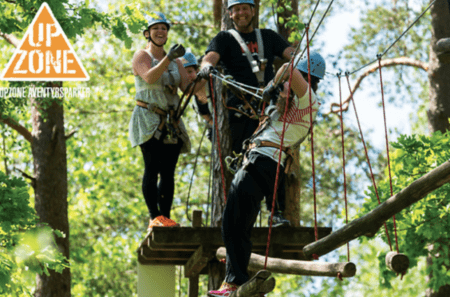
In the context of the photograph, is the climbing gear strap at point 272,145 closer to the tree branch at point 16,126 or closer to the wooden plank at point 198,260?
the wooden plank at point 198,260

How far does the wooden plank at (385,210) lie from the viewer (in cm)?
338

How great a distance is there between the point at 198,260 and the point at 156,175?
0.78 m

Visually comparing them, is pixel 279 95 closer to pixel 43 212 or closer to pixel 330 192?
pixel 43 212

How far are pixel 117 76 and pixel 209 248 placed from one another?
9.69 metres

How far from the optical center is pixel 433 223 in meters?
7.54

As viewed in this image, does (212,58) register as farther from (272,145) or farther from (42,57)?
(42,57)

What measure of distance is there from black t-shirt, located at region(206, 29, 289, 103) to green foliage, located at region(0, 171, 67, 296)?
92.5 inches

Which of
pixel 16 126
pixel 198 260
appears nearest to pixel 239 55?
pixel 198 260

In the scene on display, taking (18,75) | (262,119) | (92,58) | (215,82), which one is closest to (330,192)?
(92,58)

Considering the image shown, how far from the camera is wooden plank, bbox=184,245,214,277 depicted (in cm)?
553

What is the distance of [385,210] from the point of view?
11.9 feet

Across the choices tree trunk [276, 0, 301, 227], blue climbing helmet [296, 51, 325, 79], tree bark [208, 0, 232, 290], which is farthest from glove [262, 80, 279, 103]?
tree trunk [276, 0, 301, 227]

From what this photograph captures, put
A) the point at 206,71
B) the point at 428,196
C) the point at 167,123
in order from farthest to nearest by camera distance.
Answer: the point at 428,196 < the point at 167,123 < the point at 206,71

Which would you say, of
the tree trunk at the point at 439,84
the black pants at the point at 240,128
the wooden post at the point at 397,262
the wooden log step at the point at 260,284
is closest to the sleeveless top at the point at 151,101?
the black pants at the point at 240,128
